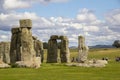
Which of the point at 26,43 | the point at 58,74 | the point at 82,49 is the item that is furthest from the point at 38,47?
the point at 58,74

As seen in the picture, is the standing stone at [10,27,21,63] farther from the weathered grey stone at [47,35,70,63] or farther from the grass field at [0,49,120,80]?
the weathered grey stone at [47,35,70,63]

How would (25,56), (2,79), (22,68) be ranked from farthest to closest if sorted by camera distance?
(25,56)
(22,68)
(2,79)

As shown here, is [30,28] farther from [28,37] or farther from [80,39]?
[80,39]

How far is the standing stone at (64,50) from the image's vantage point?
206 ft

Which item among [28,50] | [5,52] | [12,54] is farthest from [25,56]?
[5,52]

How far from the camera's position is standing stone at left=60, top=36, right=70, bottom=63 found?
2475 inches

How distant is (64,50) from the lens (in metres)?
63.1

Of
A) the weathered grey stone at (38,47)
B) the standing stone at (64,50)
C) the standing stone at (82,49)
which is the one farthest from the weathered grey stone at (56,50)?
the standing stone at (82,49)

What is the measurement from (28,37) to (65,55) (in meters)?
17.8

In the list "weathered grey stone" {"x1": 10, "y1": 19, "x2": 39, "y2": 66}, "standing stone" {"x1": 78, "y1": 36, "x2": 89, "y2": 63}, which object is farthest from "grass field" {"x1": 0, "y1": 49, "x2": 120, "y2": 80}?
"standing stone" {"x1": 78, "y1": 36, "x2": 89, "y2": 63}

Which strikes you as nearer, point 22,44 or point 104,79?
point 104,79

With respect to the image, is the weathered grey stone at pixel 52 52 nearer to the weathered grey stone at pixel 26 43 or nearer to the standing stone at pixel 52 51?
the standing stone at pixel 52 51

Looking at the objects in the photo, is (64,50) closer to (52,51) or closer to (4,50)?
(52,51)

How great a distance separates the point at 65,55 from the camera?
2475 inches
